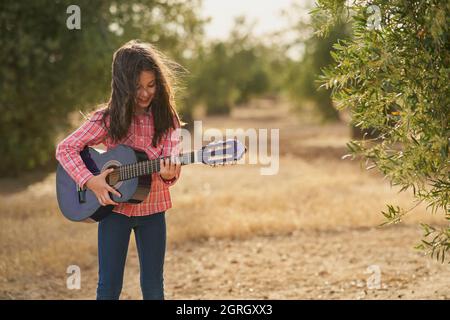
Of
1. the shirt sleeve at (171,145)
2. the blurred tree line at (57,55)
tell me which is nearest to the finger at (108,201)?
the shirt sleeve at (171,145)

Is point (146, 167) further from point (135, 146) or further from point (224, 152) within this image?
point (224, 152)

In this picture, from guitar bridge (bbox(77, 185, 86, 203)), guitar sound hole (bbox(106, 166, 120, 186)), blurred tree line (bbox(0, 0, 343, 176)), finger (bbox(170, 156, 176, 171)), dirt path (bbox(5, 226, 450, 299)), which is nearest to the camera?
finger (bbox(170, 156, 176, 171))

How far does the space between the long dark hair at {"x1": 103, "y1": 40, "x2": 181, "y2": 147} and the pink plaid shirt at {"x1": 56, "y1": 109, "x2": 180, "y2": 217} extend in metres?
0.05

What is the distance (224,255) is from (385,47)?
198 inches

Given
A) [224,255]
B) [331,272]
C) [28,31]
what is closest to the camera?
[331,272]

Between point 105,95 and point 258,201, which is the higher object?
point 105,95

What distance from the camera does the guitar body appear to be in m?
3.89

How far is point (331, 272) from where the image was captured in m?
7.33

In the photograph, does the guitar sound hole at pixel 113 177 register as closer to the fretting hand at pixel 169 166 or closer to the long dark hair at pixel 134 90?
the long dark hair at pixel 134 90

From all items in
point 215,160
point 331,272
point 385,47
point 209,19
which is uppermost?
point 209,19

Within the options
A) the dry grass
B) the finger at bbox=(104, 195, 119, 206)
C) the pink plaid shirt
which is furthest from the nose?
the dry grass

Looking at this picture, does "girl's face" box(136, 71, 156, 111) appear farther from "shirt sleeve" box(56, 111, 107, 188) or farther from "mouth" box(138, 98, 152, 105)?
"shirt sleeve" box(56, 111, 107, 188)
